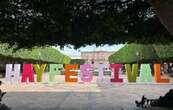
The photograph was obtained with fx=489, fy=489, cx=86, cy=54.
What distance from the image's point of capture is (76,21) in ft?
37.4

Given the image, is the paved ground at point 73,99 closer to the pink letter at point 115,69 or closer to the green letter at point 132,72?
the green letter at point 132,72

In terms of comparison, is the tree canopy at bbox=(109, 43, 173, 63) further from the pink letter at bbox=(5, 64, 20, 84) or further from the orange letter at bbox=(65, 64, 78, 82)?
the pink letter at bbox=(5, 64, 20, 84)

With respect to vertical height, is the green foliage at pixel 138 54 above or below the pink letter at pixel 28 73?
above

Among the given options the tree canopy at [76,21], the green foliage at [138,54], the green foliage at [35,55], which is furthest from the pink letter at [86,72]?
the tree canopy at [76,21]

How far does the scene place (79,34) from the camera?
12039 mm

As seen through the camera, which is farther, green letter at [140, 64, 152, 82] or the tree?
green letter at [140, 64, 152, 82]

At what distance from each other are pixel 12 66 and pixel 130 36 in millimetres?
26466

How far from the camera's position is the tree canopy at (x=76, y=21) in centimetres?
1059

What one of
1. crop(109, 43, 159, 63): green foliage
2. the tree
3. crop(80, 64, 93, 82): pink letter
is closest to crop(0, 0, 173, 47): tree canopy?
the tree

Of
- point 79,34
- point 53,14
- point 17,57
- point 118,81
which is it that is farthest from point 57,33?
point 17,57

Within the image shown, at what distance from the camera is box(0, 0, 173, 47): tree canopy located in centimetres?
1059

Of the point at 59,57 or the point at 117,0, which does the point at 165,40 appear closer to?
the point at 117,0

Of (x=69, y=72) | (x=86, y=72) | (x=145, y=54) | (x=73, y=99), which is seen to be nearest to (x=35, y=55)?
(x=145, y=54)

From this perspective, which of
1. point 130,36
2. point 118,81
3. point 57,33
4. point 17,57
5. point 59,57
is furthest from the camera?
point 59,57
